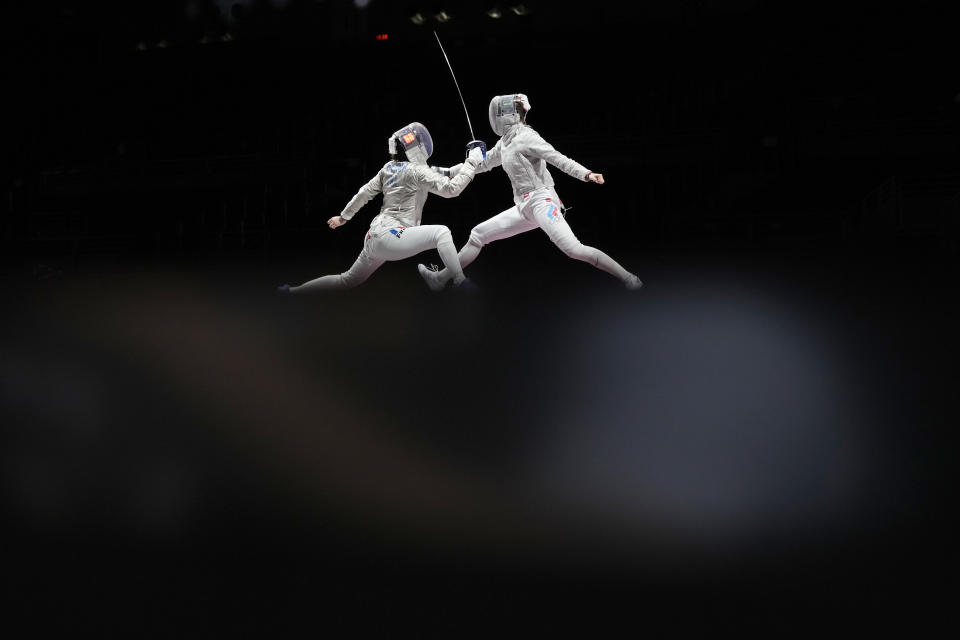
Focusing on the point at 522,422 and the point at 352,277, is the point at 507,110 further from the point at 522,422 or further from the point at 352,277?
the point at 522,422

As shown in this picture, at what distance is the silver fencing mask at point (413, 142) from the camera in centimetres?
573

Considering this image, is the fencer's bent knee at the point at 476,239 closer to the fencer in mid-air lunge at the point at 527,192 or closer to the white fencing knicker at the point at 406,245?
the fencer in mid-air lunge at the point at 527,192

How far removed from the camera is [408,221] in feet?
18.6

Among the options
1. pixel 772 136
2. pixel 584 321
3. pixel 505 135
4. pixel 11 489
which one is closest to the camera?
pixel 11 489

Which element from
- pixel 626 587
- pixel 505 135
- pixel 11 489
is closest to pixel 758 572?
pixel 626 587

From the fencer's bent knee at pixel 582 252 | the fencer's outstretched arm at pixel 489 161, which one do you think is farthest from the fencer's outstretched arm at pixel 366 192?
the fencer's bent knee at pixel 582 252

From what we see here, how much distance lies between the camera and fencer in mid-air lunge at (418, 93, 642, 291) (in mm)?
5504

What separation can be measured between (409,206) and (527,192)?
719 millimetres

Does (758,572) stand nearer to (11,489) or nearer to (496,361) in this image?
(496,361)

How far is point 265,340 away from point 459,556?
6.98 ft

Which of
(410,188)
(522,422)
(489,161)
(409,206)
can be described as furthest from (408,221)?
(522,422)

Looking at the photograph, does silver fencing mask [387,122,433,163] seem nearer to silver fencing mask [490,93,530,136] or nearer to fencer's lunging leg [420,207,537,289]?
silver fencing mask [490,93,530,136]

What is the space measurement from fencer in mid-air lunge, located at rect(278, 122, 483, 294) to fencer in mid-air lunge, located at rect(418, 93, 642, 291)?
0.37 feet

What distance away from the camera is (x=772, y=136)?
10.1 meters
